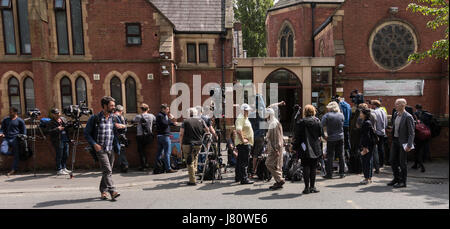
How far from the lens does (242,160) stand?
19.3 feet

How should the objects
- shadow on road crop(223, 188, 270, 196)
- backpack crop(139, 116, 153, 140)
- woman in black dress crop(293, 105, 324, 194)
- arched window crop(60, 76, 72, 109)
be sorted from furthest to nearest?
arched window crop(60, 76, 72, 109) → backpack crop(139, 116, 153, 140) → shadow on road crop(223, 188, 270, 196) → woman in black dress crop(293, 105, 324, 194)

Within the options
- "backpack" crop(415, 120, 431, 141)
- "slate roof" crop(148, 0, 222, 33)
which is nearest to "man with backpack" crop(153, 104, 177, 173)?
"backpack" crop(415, 120, 431, 141)

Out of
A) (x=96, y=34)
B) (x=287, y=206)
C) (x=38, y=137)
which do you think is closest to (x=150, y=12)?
(x=96, y=34)

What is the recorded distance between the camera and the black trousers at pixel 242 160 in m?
5.82

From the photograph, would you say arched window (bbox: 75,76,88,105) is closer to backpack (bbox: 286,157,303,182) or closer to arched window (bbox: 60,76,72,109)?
arched window (bbox: 60,76,72,109)

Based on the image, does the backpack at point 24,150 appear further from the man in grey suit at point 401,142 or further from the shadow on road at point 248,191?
the man in grey suit at point 401,142

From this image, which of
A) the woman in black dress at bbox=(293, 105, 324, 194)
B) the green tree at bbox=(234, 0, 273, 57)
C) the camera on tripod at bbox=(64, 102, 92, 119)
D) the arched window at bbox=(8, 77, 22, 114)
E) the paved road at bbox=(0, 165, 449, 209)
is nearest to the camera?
the paved road at bbox=(0, 165, 449, 209)

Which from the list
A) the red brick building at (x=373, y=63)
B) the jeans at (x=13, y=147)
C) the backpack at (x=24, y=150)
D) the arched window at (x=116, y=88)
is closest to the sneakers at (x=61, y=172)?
the backpack at (x=24, y=150)

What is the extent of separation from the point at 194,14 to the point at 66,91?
28.8 ft

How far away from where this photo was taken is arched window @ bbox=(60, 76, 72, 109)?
1316 centimetres

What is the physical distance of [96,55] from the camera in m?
13.1

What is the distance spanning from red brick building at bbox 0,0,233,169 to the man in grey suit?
1048 centimetres

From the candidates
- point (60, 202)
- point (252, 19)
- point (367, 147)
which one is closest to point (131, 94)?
point (60, 202)

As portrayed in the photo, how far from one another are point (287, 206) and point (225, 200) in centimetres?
119
